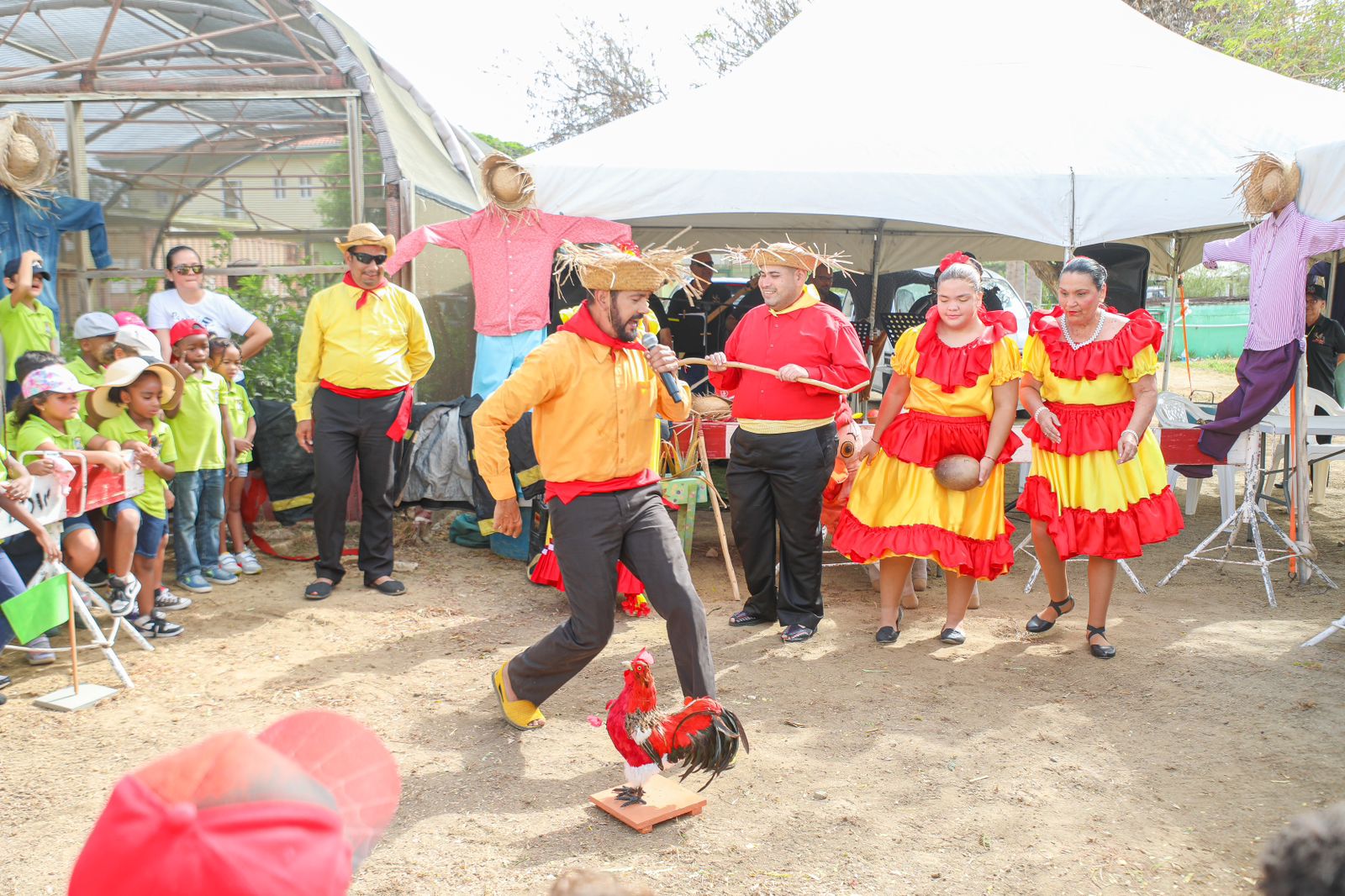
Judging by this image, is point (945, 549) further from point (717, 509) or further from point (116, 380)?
point (116, 380)

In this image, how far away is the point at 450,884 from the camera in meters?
3.27

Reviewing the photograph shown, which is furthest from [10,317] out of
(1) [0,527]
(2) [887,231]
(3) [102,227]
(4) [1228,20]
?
(4) [1228,20]

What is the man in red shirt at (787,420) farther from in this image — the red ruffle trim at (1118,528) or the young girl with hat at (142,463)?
the young girl with hat at (142,463)

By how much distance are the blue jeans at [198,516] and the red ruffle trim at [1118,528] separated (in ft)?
15.7

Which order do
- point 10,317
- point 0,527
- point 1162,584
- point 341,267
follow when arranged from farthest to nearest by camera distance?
point 341,267, point 1162,584, point 10,317, point 0,527

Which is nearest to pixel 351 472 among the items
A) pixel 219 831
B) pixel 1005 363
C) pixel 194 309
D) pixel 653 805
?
pixel 194 309

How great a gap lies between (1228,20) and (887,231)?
11624 millimetres

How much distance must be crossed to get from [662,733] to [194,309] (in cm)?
487

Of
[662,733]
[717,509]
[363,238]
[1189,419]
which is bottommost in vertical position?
[662,733]

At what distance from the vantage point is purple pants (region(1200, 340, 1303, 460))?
626cm

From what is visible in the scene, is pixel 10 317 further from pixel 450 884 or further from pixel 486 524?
pixel 450 884

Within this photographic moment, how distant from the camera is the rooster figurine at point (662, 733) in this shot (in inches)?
140

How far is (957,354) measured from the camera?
17.3 ft

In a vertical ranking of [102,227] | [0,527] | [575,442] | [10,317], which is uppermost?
[102,227]
